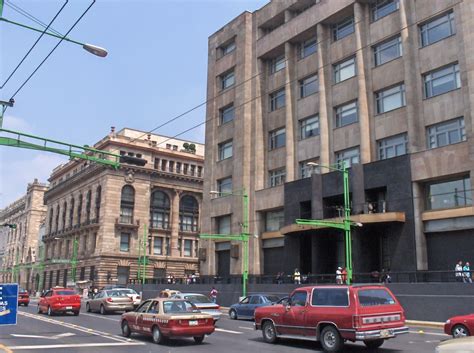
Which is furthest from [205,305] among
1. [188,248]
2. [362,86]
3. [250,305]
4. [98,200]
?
[188,248]

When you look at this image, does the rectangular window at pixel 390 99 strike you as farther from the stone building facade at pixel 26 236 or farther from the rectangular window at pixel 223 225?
the stone building facade at pixel 26 236

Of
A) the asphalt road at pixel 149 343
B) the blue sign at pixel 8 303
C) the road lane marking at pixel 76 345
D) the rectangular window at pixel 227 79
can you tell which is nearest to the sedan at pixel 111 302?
the asphalt road at pixel 149 343

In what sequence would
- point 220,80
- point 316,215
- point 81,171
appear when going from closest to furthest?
point 316,215 → point 220,80 → point 81,171

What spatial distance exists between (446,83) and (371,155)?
7115 mm

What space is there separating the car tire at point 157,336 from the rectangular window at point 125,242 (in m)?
65.3

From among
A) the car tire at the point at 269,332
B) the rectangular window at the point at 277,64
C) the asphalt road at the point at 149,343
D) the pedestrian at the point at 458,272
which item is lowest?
the asphalt road at the point at 149,343

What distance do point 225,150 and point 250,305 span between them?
26.2m

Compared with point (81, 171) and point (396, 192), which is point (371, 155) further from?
point (81, 171)

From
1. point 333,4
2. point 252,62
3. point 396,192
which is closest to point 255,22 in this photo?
point 252,62

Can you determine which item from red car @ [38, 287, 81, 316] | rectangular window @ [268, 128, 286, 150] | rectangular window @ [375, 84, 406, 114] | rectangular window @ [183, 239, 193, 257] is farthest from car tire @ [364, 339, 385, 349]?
rectangular window @ [183, 239, 193, 257]

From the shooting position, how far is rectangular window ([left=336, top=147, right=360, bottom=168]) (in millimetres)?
38406

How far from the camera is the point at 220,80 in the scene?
5447 centimetres

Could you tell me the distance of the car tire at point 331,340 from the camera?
14.6m

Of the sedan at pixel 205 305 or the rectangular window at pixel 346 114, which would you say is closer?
the sedan at pixel 205 305
